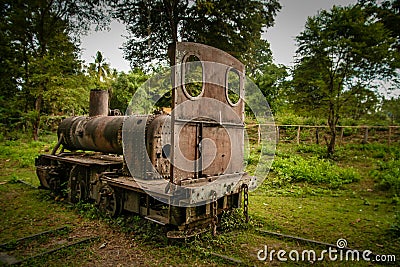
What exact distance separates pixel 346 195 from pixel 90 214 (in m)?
6.86

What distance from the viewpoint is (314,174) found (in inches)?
375

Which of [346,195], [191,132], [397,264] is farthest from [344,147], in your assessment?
[191,132]

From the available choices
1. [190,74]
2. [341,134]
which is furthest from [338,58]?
[190,74]

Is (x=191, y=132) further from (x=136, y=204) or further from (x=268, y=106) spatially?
(x=268, y=106)

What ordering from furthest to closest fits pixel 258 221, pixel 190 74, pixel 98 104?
pixel 98 104 < pixel 190 74 < pixel 258 221

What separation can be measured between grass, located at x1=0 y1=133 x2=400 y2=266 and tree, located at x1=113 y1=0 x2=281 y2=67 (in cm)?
578

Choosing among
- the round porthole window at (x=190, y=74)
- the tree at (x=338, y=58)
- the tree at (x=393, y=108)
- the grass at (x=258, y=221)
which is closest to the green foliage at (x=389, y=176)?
the grass at (x=258, y=221)

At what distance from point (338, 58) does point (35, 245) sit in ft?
39.8

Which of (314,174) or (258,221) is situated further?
(314,174)

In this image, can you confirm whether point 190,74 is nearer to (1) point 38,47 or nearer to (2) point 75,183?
(2) point 75,183

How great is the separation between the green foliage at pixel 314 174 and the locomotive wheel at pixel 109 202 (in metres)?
5.46

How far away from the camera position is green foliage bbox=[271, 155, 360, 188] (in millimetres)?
9281

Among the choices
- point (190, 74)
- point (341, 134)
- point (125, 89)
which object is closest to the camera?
point (190, 74)

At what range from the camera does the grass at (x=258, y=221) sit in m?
4.32
